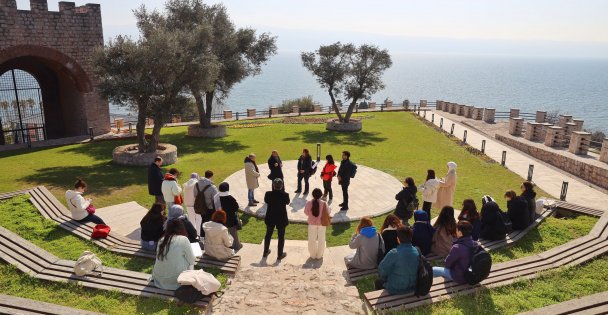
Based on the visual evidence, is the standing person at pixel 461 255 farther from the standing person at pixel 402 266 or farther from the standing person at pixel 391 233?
the standing person at pixel 391 233

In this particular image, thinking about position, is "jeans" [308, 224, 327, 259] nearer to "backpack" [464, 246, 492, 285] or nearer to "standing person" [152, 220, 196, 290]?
"standing person" [152, 220, 196, 290]

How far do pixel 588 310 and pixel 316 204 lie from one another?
17.5 ft

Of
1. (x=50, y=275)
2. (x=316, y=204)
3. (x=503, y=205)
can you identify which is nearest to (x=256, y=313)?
(x=316, y=204)

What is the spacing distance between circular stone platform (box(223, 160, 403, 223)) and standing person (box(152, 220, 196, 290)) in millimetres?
5298

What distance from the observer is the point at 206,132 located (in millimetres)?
25625

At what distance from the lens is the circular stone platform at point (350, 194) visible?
1274 centimetres

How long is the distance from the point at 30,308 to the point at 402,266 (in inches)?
247

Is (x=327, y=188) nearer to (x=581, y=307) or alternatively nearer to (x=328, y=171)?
(x=328, y=171)

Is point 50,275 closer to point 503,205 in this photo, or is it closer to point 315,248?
point 315,248

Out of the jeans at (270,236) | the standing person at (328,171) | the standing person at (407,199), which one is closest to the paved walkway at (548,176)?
the standing person at (407,199)

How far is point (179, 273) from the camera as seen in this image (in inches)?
285

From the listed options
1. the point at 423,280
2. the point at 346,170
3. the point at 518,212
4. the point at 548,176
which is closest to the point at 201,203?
the point at 346,170

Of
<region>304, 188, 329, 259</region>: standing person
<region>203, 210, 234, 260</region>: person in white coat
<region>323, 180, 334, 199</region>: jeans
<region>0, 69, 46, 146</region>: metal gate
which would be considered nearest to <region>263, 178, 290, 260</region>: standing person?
<region>304, 188, 329, 259</region>: standing person

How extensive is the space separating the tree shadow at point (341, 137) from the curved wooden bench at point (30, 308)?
19.0 metres
